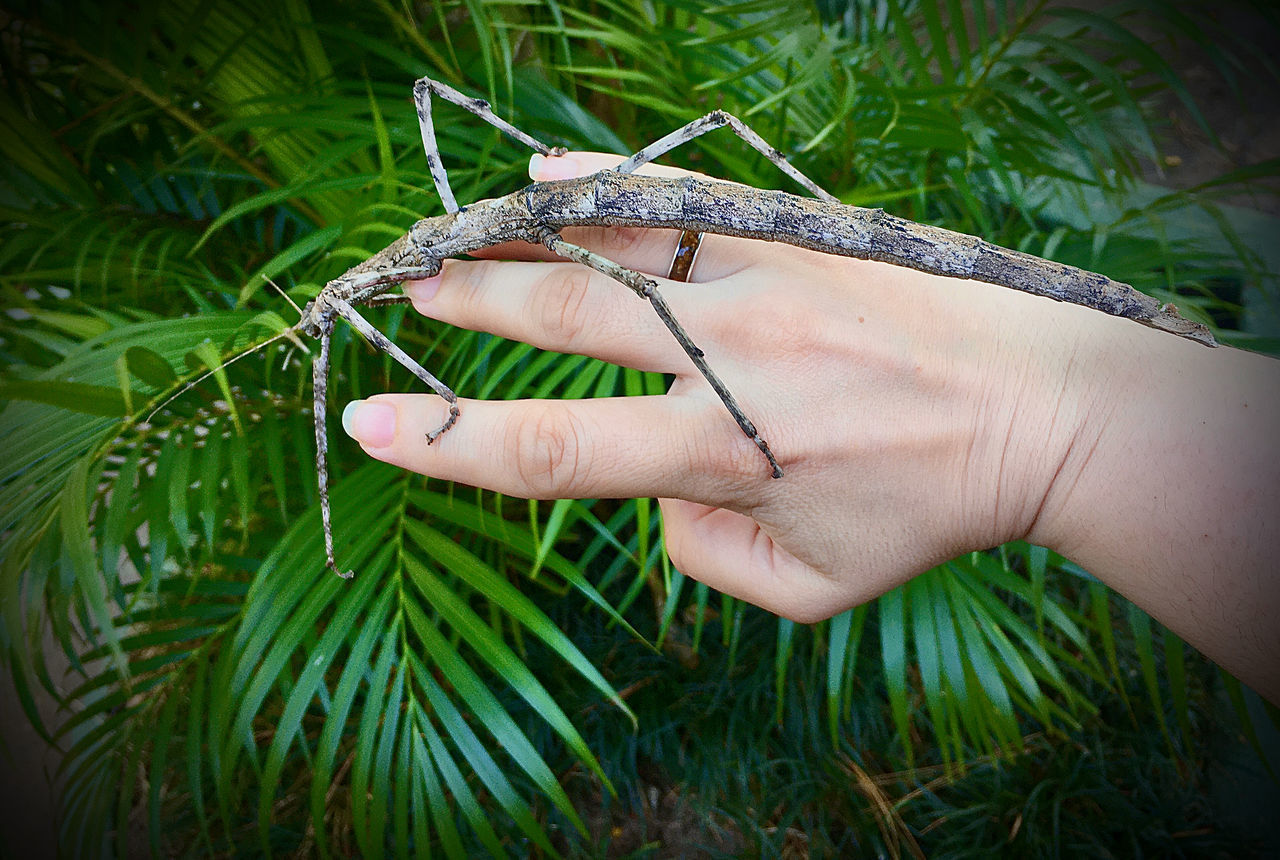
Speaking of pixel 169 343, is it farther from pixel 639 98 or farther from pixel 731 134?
pixel 731 134

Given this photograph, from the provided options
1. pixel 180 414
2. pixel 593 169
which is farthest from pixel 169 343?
pixel 593 169

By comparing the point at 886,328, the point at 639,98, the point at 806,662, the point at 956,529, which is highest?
the point at 639,98

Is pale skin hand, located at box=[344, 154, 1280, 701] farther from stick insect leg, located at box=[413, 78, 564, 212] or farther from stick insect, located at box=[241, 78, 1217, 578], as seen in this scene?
stick insect leg, located at box=[413, 78, 564, 212]

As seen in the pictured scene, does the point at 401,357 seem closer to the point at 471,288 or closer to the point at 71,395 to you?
the point at 471,288

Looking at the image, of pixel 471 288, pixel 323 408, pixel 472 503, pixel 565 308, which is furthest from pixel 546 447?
pixel 472 503

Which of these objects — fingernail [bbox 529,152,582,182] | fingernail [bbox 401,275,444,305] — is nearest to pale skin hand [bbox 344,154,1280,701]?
fingernail [bbox 401,275,444,305]
